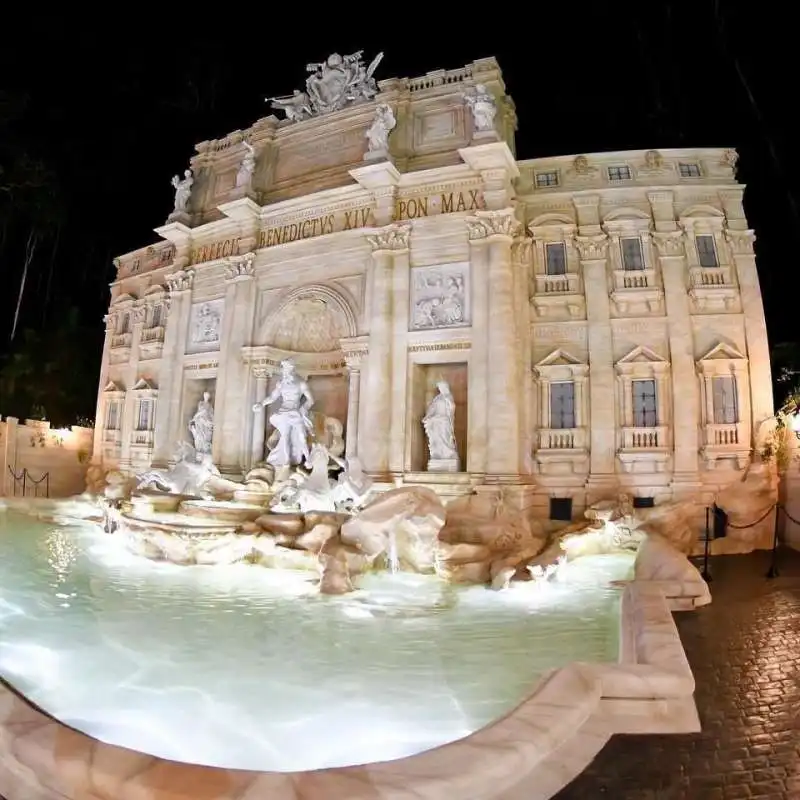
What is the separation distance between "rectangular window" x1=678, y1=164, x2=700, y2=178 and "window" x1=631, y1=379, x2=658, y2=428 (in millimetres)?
6293

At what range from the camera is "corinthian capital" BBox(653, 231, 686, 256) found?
15836 millimetres

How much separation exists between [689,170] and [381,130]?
9207mm

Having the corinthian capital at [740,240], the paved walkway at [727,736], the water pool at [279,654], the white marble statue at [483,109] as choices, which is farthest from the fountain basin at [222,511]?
the corinthian capital at [740,240]

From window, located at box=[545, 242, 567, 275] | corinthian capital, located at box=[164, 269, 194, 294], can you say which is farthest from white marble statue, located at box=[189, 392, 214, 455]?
window, located at box=[545, 242, 567, 275]

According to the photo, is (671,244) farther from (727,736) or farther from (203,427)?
(203,427)

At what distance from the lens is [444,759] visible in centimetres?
346

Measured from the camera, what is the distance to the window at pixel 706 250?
15875 mm

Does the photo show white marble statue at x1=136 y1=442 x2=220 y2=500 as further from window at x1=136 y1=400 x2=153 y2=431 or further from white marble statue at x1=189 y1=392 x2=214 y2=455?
window at x1=136 y1=400 x2=153 y2=431

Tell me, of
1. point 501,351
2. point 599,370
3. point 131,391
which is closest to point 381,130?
point 501,351

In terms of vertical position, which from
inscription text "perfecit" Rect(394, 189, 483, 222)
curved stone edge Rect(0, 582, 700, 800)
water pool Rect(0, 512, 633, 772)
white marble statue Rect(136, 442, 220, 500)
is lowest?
water pool Rect(0, 512, 633, 772)

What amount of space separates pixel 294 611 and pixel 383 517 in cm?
321

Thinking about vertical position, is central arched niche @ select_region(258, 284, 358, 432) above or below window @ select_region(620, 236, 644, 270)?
below

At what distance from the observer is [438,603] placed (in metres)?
8.86

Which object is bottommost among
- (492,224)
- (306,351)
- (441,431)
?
(441,431)
